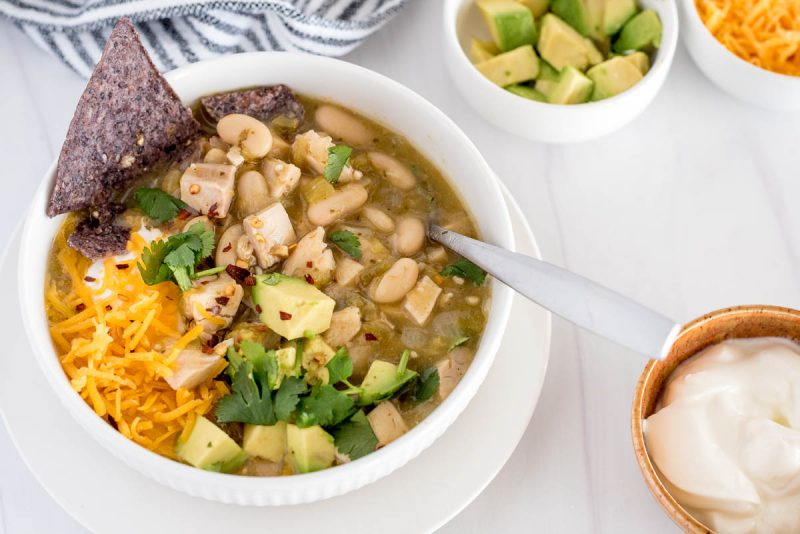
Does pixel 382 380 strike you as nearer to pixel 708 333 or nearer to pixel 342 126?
pixel 342 126

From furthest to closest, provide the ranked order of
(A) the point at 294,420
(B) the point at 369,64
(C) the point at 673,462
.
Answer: (B) the point at 369,64
(C) the point at 673,462
(A) the point at 294,420

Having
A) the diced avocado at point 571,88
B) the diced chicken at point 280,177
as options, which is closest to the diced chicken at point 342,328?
the diced chicken at point 280,177

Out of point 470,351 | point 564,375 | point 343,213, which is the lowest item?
point 564,375

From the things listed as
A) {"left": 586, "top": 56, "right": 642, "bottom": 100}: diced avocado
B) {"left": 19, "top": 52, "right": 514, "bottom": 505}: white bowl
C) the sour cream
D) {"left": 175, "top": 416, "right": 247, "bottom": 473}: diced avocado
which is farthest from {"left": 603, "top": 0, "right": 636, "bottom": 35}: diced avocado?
{"left": 175, "top": 416, "right": 247, "bottom": 473}: diced avocado

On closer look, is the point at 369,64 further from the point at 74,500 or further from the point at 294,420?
the point at 74,500

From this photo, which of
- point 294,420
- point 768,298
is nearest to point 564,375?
point 768,298

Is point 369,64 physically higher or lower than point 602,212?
higher

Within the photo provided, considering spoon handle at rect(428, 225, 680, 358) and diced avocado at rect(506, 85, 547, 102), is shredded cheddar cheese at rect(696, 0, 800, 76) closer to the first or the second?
diced avocado at rect(506, 85, 547, 102)
